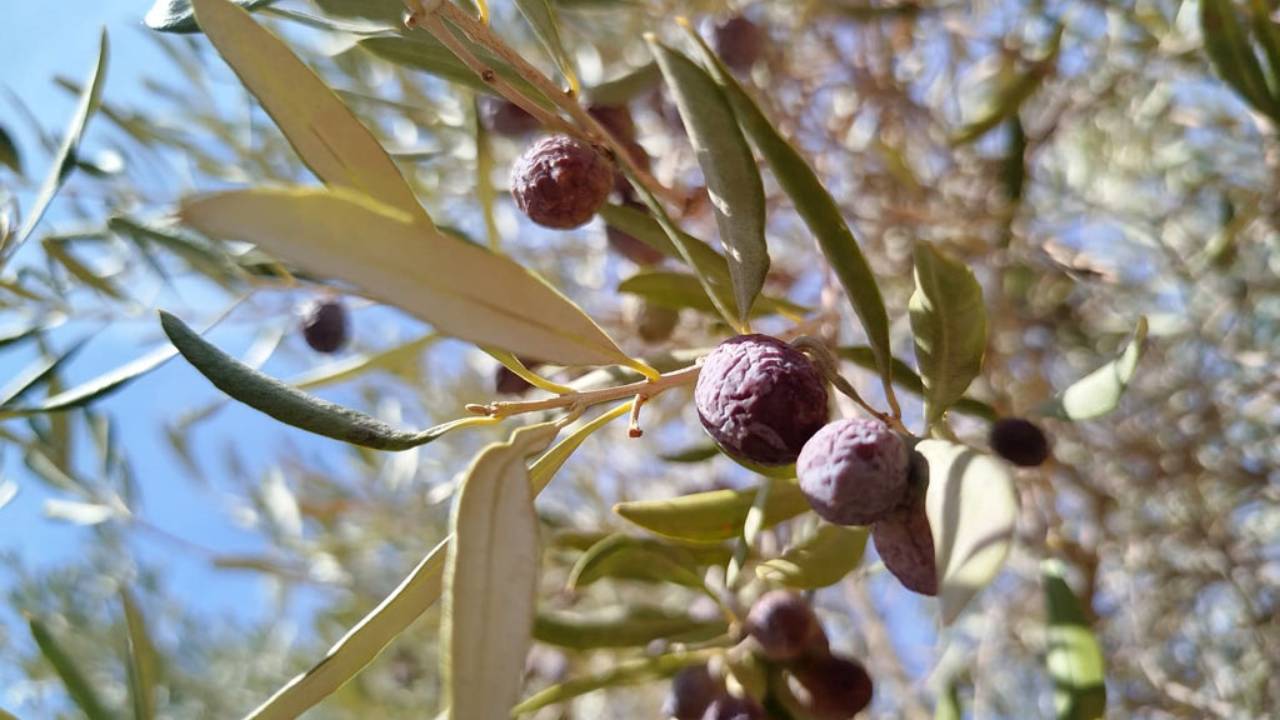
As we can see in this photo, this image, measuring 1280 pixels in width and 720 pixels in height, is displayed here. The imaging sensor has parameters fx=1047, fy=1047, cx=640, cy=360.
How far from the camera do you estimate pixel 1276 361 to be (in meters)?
1.44

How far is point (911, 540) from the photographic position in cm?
63

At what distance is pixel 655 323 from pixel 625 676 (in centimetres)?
46

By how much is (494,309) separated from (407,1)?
241 millimetres

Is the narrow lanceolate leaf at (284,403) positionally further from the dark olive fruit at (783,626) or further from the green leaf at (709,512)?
the dark olive fruit at (783,626)

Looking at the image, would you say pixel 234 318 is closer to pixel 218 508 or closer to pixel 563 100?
pixel 563 100

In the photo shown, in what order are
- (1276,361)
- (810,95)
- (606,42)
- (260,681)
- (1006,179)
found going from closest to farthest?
(1006,179) < (1276,361) < (810,95) < (606,42) < (260,681)

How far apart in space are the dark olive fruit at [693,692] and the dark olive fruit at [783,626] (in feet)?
0.20

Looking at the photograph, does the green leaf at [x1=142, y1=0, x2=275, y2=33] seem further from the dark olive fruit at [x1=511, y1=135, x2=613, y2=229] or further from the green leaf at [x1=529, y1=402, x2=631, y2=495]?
the green leaf at [x1=529, y1=402, x2=631, y2=495]

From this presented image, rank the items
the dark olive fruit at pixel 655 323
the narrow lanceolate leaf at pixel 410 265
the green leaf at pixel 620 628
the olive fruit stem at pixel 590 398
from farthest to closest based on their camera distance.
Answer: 1. the dark olive fruit at pixel 655 323
2. the green leaf at pixel 620 628
3. the olive fruit stem at pixel 590 398
4. the narrow lanceolate leaf at pixel 410 265

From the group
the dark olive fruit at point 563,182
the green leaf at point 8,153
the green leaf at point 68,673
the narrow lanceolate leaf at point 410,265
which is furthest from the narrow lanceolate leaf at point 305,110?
the green leaf at point 8,153

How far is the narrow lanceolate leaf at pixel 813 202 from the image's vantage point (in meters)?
0.67

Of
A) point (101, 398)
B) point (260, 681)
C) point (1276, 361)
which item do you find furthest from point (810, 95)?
point (260, 681)

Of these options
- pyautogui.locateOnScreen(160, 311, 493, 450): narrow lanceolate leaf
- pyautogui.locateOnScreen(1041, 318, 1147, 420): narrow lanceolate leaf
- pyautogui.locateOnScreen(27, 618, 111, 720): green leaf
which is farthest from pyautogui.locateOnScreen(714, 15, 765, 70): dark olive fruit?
pyautogui.locateOnScreen(27, 618, 111, 720): green leaf

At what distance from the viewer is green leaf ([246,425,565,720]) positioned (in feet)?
2.15
